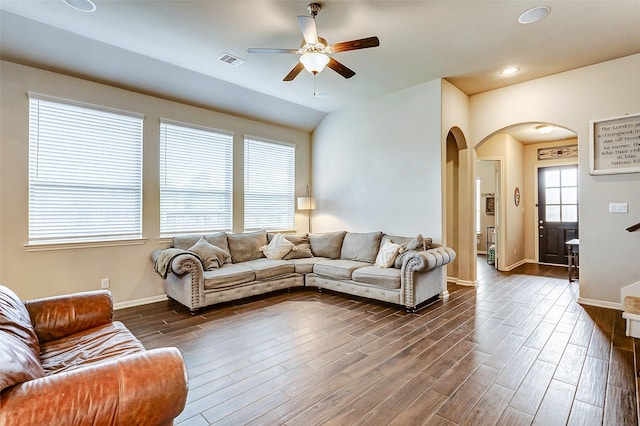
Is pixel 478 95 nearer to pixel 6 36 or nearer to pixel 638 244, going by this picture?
pixel 638 244

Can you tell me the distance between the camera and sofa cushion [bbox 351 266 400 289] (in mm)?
3930

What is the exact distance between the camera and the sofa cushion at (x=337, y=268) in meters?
4.44

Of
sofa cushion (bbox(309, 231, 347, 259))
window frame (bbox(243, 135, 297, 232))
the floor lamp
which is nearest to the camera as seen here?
sofa cushion (bbox(309, 231, 347, 259))

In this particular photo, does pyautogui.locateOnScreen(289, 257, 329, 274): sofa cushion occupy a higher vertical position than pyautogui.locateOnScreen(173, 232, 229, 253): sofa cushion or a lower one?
lower

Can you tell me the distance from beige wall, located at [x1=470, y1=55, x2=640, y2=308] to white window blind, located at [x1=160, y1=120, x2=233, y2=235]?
4843mm

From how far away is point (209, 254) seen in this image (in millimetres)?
4348

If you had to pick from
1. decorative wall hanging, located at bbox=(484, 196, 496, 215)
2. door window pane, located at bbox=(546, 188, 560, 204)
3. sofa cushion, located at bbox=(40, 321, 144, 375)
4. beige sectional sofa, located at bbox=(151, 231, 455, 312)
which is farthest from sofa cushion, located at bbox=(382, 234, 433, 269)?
decorative wall hanging, located at bbox=(484, 196, 496, 215)

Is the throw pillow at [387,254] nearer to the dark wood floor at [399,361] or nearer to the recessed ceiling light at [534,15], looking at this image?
the dark wood floor at [399,361]

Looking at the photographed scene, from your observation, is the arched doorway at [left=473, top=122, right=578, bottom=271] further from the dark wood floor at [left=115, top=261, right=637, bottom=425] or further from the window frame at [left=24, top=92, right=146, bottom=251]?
the window frame at [left=24, top=92, right=146, bottom=251]

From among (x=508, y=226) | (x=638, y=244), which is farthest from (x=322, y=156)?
(x=638, y=244)

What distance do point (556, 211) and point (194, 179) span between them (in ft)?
25.5

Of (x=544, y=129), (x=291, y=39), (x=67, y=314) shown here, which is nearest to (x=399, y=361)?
(x=67, y=314)

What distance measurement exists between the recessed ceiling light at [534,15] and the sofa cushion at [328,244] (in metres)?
3.67

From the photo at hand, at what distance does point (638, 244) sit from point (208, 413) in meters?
4.99
